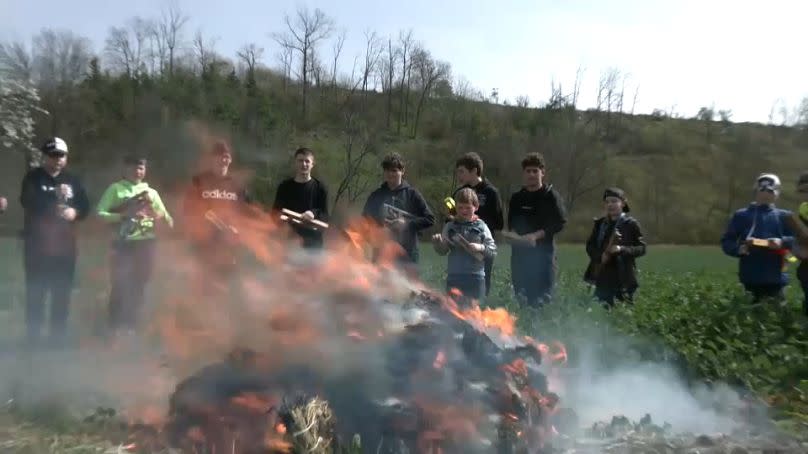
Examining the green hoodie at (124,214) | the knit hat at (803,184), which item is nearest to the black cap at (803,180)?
the knit hat at (803,184)

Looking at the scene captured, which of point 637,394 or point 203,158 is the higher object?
point 203,158

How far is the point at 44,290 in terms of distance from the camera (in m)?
7.47

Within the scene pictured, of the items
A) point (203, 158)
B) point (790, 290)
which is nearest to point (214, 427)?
point (203, 158)

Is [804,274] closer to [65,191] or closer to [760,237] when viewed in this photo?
[760,237]

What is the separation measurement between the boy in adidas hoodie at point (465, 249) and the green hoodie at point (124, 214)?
266 centimetres

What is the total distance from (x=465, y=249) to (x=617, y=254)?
241cm

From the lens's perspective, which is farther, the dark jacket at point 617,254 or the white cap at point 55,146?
the dark jacket at point 617,254

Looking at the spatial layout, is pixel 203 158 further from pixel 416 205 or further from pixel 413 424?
pixel 413 424

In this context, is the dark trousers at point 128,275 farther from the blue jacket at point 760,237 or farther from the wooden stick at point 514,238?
the blue jacket at point 760,237

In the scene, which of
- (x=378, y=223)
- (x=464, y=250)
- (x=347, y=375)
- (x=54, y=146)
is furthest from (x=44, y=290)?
(x=347, y=375)

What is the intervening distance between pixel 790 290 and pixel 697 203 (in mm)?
57272

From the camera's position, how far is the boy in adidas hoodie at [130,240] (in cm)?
737

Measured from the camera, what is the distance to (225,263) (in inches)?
240

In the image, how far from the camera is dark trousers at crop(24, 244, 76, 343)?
7410mm
